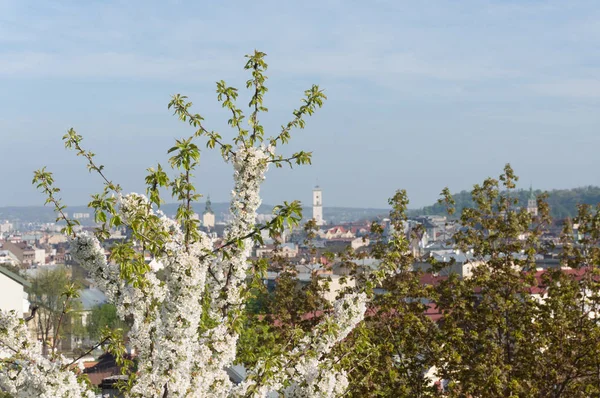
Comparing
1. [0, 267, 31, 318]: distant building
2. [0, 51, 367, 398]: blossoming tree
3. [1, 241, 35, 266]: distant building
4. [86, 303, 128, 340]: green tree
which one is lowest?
[1, 241, 35, 266]: distant building

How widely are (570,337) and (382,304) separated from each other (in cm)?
299

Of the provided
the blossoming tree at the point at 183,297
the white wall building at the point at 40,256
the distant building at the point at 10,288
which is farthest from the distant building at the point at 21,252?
the blossoming tree at the point at 183,297

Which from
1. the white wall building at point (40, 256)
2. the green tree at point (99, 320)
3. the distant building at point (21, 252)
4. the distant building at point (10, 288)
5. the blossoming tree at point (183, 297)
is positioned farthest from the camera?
the white wall building at point (40, 256)

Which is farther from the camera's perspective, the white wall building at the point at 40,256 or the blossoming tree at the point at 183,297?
the white wall building at the point at 40,256

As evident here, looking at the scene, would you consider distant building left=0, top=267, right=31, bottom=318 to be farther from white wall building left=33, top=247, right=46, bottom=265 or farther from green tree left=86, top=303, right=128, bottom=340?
white wall building left=33, top=247, right=46, bottom=265

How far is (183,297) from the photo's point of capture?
17.9 ft

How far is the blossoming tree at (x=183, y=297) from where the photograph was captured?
5.48 metres

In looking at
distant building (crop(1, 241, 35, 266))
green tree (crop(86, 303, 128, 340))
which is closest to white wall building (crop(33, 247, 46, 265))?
distant building (crop(1, 241, 35, 266))

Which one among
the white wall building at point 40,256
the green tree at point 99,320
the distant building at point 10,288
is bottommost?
the white wall building at point 40,256

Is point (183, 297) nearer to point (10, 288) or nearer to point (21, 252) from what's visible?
point (10, 288)

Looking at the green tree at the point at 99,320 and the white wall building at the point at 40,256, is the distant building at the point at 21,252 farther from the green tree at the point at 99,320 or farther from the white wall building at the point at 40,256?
the green tree at the point at 99,320

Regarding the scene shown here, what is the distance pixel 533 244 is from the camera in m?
15.0

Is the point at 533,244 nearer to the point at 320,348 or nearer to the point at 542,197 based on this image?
the point at 542,197

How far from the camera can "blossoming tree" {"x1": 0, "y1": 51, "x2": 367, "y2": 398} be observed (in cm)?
548
